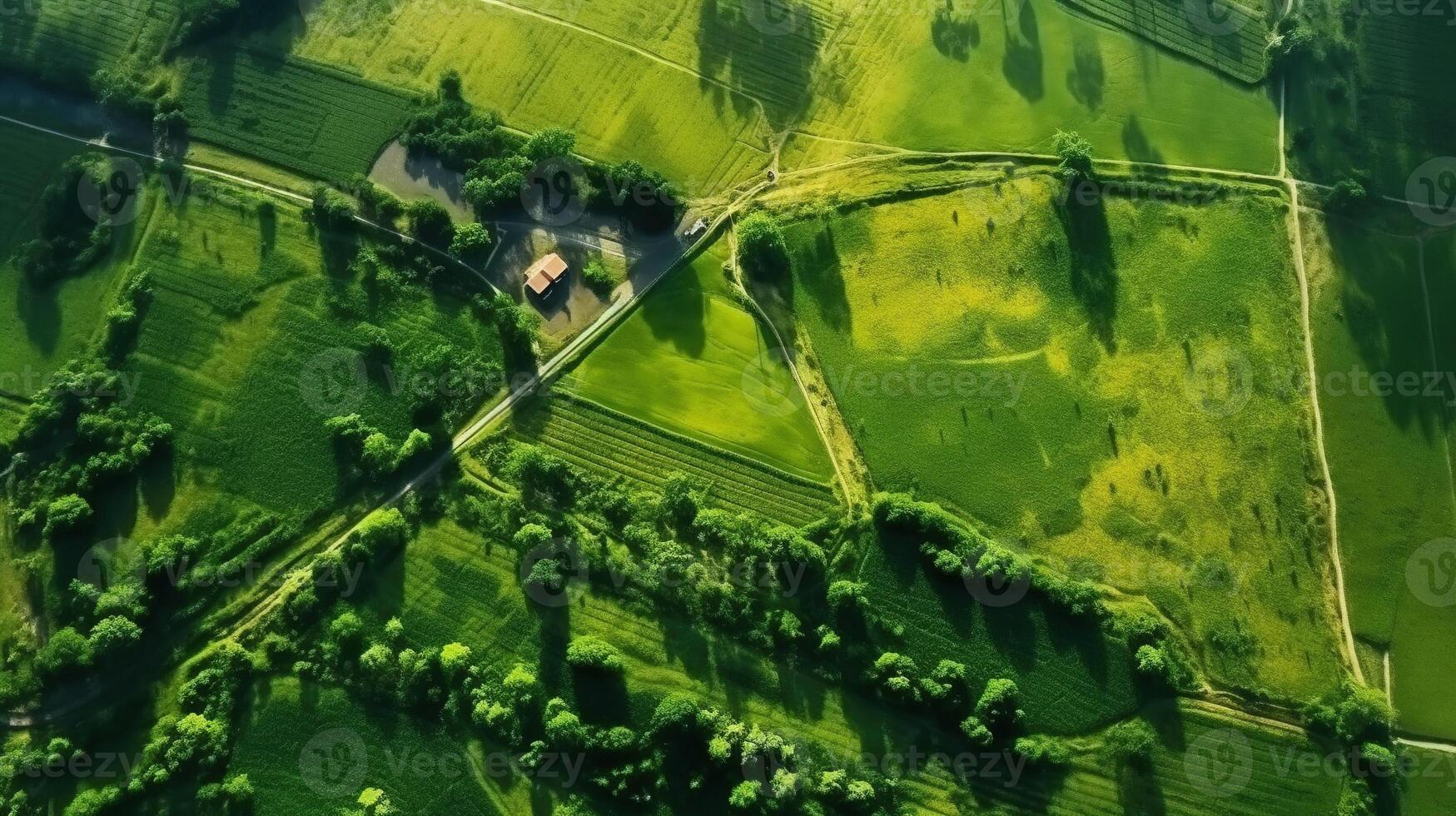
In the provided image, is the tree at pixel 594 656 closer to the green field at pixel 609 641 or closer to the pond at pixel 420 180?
the green field at pixel 609 641

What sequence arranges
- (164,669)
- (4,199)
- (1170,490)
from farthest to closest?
(4,199)
(1170,490)
(164,669)

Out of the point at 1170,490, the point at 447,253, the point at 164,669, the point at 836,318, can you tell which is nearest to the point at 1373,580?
the point at 1170,490

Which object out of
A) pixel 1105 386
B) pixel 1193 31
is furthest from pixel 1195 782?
pixel 1193 31

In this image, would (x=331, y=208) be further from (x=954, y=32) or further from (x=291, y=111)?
(x=954, y=32)

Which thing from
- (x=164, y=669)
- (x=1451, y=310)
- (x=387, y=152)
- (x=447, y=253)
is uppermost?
(x=1451, y=310)

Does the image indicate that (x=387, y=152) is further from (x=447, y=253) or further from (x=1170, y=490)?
(x=1170, y=490)

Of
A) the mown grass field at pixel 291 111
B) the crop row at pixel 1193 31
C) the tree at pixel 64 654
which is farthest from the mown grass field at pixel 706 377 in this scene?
the crop row at pixel 1193 31

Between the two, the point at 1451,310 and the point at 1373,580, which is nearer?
the point at 1373,580

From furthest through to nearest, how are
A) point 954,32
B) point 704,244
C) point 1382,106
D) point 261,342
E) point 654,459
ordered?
point 954,32 < point 1382,106 < point 704,244 < point 261,342 < point 654,459
